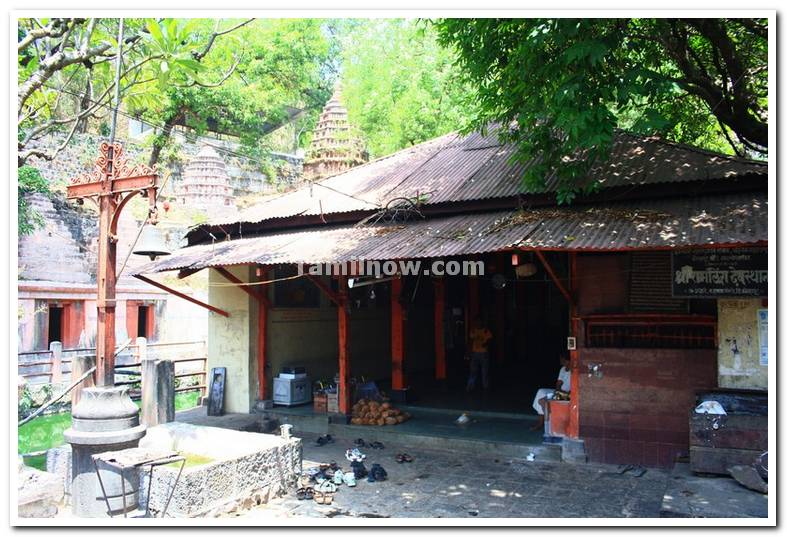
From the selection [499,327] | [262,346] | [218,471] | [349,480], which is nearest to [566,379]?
[349,480]

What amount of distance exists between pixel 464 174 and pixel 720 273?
5022 mm

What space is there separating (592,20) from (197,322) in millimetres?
17563

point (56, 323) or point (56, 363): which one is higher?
point (56, 323)

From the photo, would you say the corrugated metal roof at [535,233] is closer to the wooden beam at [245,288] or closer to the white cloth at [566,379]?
the wooden beam at [245,288]

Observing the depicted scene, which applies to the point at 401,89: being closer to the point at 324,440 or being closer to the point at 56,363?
the point at 56,363

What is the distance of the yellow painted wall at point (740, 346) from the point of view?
26.2 ft

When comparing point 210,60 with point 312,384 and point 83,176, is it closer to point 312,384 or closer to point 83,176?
point 83,176

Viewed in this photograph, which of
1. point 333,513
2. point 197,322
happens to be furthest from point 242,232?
point 197,322

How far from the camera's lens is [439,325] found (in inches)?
561

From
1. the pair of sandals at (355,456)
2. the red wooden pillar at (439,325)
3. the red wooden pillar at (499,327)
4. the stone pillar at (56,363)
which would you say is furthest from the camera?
the red wooden pillar at (499,327)

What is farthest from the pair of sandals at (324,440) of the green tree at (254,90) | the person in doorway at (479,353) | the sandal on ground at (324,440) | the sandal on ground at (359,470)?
the green tree at (254,90)

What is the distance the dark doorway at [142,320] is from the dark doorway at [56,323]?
2.45 meters

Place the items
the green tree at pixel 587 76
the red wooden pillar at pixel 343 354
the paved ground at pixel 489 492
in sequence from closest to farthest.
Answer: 1. the paved ground at pixel 489 492
2. the green tree at pixel 587 76
3. the red wooden pillar at pixel 343 354

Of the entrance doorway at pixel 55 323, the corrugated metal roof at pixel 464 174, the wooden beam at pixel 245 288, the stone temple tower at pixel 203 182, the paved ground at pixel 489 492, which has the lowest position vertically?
the paved ground at pixel 489 492
